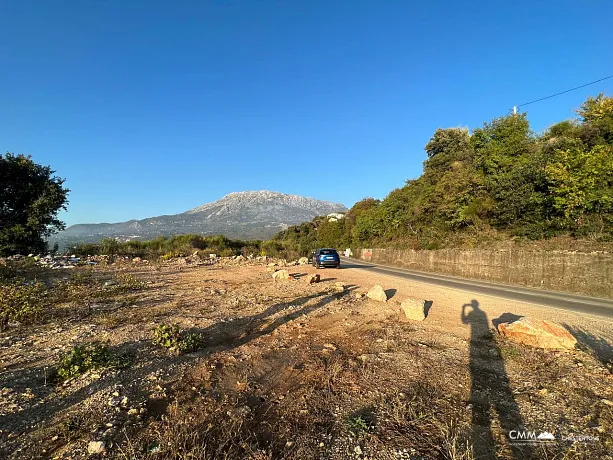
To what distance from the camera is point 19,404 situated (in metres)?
3.73

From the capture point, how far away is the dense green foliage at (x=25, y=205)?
2383 cm

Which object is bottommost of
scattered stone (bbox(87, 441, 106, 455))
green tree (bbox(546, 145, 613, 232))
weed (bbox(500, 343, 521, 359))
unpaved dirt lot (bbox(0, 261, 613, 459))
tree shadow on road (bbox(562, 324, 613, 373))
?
tree shadow on road (bbox(562, 324, 613, 373))

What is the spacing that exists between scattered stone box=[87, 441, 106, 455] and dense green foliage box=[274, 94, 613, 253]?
20567 millimetres

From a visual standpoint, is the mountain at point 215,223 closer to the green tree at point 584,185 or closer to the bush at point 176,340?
the green tree at point 584,185

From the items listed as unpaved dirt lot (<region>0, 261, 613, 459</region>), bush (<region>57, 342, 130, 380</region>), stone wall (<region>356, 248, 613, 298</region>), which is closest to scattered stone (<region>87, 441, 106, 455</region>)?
unpaved dirt lot (<region>0, 261, 613, 459</region>)

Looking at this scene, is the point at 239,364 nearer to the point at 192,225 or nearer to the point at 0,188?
the point at 0,188

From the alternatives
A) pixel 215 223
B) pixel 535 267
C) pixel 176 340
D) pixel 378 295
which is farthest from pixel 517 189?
pixel 215 223

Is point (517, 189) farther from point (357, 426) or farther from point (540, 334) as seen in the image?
point (357, 426)

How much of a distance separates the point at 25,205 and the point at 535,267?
3757 cm

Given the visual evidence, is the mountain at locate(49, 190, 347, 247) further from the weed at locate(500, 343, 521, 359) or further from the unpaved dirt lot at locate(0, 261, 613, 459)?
the weed at locate(500, 343, 521, 359)

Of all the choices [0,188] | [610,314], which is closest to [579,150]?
[610,314]

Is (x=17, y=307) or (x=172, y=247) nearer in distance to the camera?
(x=17, y=307)

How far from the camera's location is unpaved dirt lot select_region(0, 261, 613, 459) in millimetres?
3135

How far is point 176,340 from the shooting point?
5.88 meters
